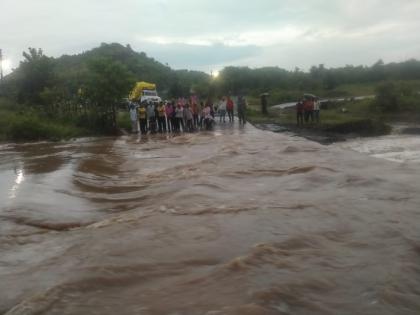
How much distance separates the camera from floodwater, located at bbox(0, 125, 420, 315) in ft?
12.0

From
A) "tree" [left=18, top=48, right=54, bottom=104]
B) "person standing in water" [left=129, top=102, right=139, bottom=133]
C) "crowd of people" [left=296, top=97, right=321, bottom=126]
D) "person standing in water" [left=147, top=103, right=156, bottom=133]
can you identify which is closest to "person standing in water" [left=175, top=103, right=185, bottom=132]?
"person standing in water" [left=147, top=103, right=156, bottom=133]

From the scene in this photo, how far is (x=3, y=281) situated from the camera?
13.5 feet

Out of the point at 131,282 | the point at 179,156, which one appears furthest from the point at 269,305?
the point at 179,156

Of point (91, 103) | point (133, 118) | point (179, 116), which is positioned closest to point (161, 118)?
point (179, 116)

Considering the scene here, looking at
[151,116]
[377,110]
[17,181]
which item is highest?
[151,116]

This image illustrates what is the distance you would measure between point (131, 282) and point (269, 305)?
1199mm

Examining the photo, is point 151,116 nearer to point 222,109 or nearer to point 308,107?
point 222,109

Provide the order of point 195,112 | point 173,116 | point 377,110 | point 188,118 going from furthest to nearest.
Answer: point 377,110 → point 195,112 → point 188,118 → point 173,116

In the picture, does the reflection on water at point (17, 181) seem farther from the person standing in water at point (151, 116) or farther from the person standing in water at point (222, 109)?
the person standing in water at point (222, 109)

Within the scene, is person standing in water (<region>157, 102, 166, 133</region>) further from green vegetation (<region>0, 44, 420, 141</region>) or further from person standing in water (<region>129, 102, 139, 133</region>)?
green vegetation (<region>0, 44, 420, 141</region>)

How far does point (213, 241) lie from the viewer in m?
5.12

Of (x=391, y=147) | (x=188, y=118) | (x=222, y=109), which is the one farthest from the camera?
(x=222, y=109)

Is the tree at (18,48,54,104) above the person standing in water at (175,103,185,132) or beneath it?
above

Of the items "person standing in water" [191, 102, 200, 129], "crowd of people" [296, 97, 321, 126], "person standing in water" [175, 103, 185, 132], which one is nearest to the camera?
"person standing in water" [175, 103, 185, 132]
